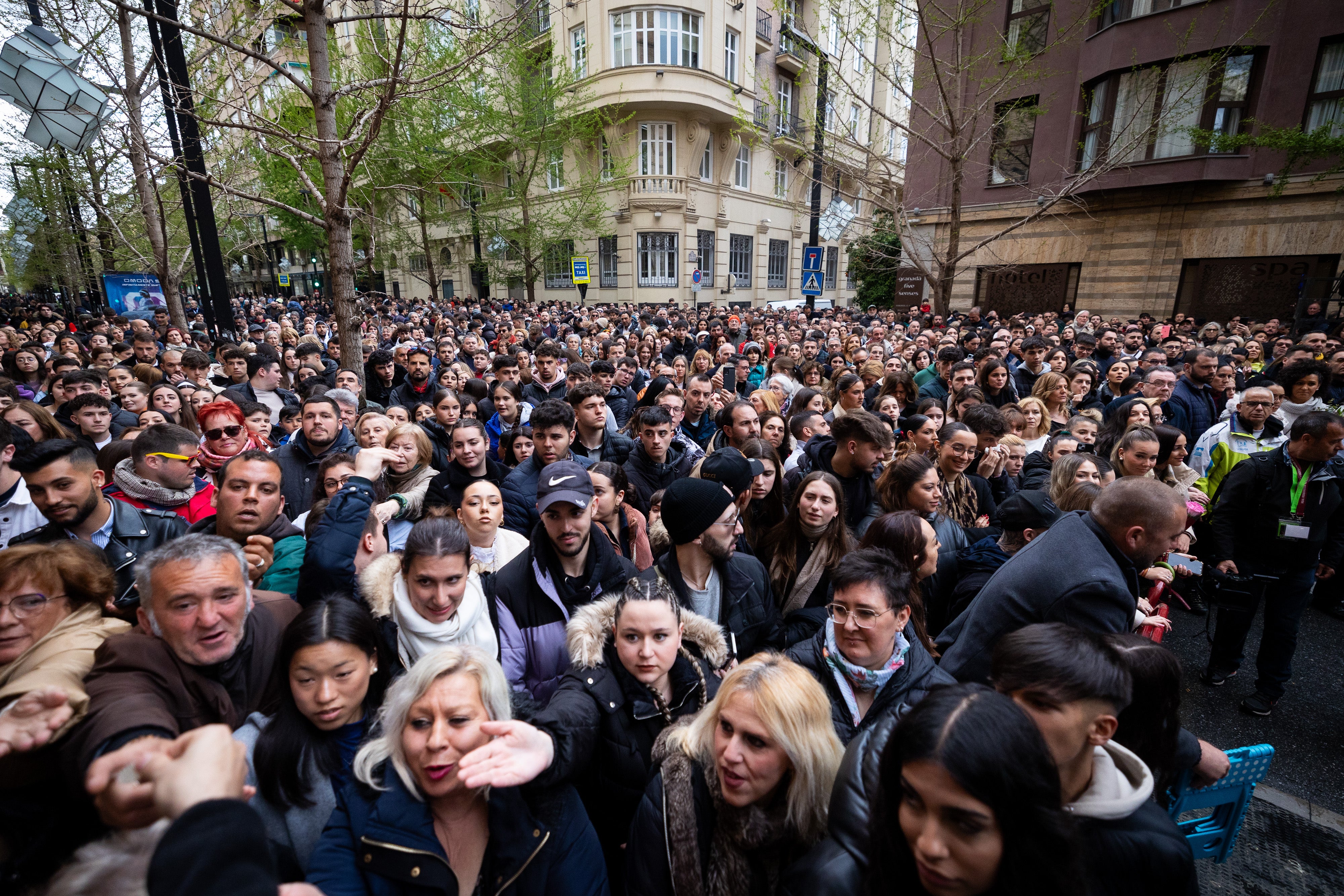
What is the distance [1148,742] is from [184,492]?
14.7 feet

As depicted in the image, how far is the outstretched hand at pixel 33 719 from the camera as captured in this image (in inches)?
55.4

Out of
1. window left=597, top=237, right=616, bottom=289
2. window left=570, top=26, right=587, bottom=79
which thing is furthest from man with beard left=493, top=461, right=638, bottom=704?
window left=570, top=26, right=587, bottom=79

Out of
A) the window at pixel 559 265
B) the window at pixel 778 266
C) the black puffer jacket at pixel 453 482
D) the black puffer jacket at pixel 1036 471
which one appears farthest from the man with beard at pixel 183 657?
the window at pixel 778 266

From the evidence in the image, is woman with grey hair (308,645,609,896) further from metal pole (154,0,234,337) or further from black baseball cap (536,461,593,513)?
metal pole (154,0,234,337)

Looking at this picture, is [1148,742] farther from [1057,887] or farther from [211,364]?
[211,364]

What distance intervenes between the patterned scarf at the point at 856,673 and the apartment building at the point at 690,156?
62.0 ft

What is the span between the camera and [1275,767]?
11.2 feet

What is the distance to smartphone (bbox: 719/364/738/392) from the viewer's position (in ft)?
26.7

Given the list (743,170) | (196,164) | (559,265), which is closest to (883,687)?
(196,164)

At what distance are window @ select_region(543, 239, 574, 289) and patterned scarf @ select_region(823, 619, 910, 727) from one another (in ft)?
82.6

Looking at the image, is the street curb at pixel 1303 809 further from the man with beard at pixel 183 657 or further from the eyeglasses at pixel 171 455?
the eyeglasses at pixel 171 455

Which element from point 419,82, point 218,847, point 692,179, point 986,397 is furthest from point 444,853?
point 692,179

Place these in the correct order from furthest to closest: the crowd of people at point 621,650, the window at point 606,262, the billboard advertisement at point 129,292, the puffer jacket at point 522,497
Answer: the window at point 606,262
the billboard advertisement at point 129,292
the puffer jacket at point 522,497
the crowd of people at point 621,650

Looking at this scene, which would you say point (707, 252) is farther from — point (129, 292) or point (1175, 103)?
point (129, 292)
